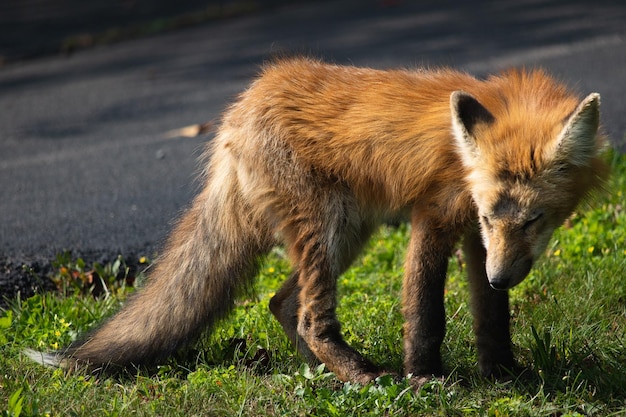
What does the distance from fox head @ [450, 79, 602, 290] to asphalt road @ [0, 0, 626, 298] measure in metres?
2.16

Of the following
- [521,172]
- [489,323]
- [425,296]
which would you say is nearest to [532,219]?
[521,172]

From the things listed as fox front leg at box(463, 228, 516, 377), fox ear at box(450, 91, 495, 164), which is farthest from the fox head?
fox front leg at box(463, 228, 516, 377)

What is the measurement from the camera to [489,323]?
161 inches

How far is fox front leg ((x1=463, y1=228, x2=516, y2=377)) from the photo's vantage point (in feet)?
13.4

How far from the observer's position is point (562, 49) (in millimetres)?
10391

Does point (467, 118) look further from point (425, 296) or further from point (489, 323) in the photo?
point (489, 323)

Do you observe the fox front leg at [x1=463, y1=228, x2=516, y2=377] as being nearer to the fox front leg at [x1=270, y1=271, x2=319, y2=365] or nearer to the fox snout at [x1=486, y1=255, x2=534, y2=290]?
the fox snout at [x1=486, y1=255, x2=534, y2=290]

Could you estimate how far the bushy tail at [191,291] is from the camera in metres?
4.23

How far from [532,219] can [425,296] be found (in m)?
0.66

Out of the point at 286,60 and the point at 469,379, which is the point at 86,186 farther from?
the point at 469,379

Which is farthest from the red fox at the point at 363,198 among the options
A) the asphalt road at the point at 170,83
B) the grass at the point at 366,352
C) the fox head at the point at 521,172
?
the asphalt road at the point at 170,83

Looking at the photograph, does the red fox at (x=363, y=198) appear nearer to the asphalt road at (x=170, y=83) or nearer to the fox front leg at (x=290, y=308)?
the fox front leg at (x=290, y=308)

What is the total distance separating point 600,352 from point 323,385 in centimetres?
139

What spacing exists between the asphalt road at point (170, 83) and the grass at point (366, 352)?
1120 millimetres
